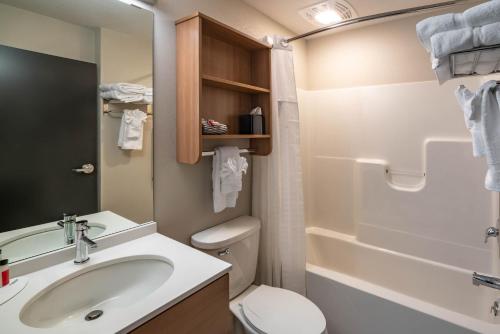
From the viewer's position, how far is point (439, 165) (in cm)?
192

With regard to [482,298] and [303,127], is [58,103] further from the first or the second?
[482,298]

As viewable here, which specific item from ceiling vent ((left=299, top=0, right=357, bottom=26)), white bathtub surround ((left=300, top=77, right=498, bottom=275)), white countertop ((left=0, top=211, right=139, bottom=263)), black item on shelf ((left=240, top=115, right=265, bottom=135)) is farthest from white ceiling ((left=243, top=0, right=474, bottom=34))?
white countertop ((left=0, top=211, right=139, bottom=263))

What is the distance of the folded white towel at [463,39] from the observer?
781 mm

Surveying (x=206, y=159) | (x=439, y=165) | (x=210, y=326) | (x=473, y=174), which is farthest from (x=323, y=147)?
(x=210, y=326)

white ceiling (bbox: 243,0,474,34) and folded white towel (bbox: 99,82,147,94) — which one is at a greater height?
white ceiling (bbox: 243,0,474,34)

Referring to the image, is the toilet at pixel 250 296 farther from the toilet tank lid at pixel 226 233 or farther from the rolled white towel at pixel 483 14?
the rolled white towel at pixel 483 14

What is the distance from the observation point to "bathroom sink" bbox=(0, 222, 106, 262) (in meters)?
1.00

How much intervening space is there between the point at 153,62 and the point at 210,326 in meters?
1.21

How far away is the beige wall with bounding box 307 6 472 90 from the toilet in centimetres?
150

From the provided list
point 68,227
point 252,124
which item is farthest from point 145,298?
point 252,124

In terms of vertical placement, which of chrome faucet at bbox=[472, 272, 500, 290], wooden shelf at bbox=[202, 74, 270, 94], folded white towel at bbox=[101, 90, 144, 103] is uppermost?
wooden shelf at bbox=[202, 74, 270, 94]

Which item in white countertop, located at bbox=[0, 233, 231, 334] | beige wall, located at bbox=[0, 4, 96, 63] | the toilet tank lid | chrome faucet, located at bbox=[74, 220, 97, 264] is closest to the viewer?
white countertop, located at bbox=[0, 233, 231, 334]

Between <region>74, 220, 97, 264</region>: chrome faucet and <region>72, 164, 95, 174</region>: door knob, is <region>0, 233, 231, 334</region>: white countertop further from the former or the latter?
<region>72, 164, 95, 174</region>: door knob

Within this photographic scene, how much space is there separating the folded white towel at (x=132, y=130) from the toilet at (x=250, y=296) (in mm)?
603
